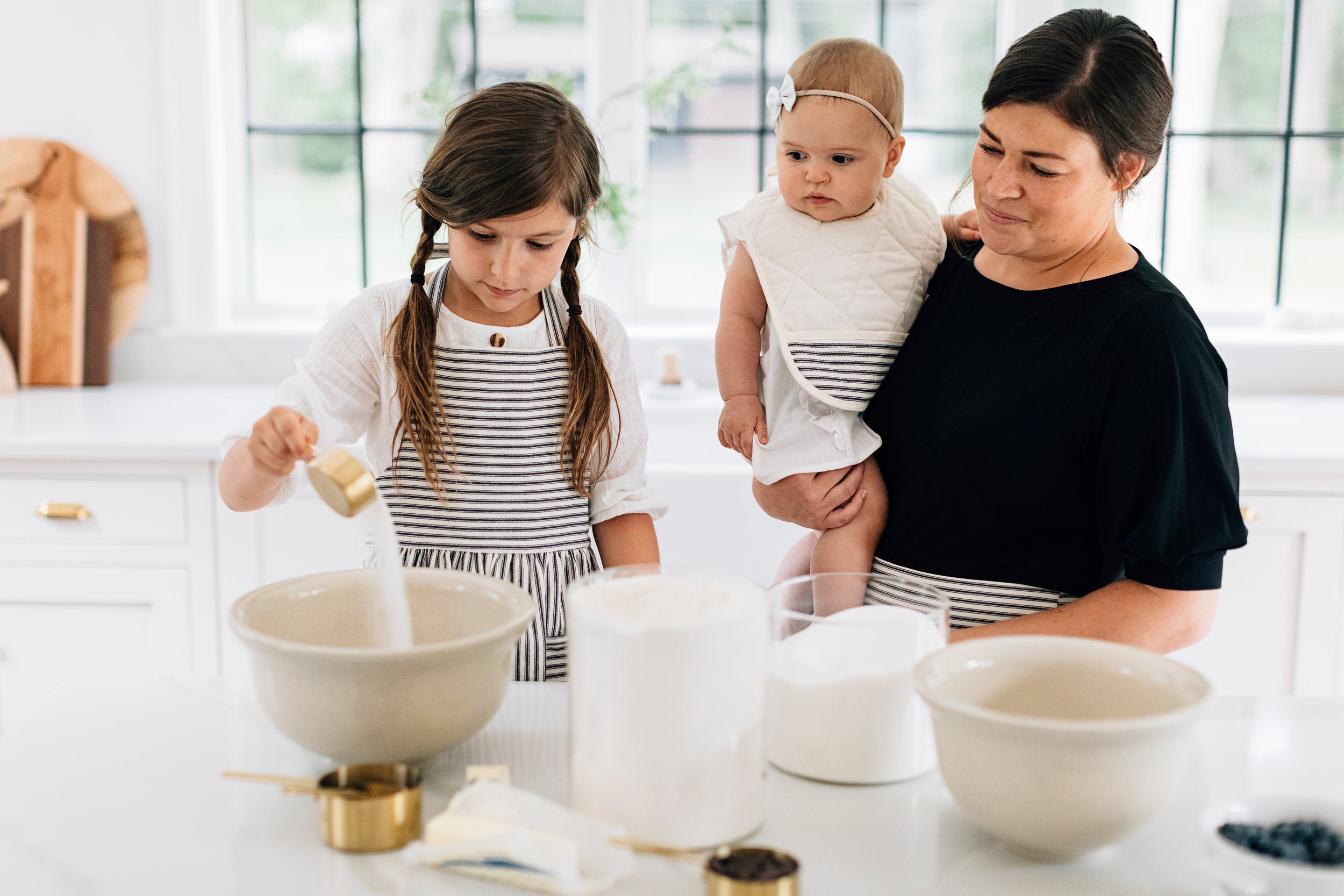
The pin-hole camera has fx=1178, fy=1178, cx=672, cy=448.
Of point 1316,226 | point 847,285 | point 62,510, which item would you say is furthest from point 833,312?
point 1316,226

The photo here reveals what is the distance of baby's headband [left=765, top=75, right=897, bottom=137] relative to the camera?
1356 millimetres

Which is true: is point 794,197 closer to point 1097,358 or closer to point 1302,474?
point 1097,358

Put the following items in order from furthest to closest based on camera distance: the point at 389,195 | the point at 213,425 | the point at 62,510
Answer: the point at 389,195 → the point at 213,425 → the point at 62,510

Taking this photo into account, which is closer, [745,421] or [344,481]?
[344,481]

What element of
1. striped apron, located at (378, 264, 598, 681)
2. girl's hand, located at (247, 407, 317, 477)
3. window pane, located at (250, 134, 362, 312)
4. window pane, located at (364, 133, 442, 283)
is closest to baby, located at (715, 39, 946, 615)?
striped apron, located at (378, 264, 598, 681)

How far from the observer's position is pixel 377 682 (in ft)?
2.64

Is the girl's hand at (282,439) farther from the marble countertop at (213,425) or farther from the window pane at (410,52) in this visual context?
the window pane at (410,52)

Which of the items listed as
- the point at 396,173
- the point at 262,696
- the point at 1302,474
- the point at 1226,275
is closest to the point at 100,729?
the point at 262,696

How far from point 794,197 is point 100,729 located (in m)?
0.95

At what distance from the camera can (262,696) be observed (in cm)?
84

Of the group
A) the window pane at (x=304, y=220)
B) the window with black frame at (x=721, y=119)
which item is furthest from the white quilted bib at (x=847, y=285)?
the window pane at (x=304, y=220)

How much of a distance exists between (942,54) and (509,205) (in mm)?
1832

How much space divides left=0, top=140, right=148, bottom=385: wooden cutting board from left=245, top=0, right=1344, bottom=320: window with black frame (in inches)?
13.1

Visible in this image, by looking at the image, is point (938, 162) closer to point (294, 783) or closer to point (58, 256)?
point (58, 256)
